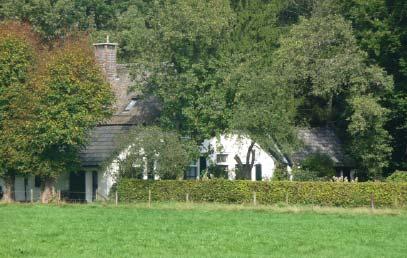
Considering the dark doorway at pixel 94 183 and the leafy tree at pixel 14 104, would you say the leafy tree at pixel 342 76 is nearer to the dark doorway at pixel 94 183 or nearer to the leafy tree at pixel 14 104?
the dark doorway at pixel 94 183

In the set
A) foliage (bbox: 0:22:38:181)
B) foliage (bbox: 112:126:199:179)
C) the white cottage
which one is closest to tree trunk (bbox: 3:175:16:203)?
foliage (bbox: 0:22:38:181)

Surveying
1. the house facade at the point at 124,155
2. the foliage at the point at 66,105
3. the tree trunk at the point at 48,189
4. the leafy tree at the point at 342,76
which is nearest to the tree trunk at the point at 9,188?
the tree trunk at the point at 48,189

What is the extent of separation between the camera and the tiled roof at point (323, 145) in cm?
6525

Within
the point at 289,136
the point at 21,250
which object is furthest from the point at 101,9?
the point at 21,250

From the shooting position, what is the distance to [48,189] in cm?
5709

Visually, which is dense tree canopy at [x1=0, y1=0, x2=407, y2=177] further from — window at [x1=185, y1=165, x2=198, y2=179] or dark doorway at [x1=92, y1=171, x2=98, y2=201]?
dark doorway at [x1=92, y1=171, x2=98, y2=201]

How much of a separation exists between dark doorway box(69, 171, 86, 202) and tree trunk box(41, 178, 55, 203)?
322cm

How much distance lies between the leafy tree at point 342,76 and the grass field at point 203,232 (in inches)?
509

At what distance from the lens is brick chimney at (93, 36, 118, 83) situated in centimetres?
6631

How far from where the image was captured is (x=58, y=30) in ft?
253

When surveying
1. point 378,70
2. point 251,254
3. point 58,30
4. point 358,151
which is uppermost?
point 58,30

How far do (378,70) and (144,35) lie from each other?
13580 millimetres

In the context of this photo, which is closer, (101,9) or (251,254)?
(251,254)

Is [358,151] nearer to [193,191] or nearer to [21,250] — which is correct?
[193,191]
